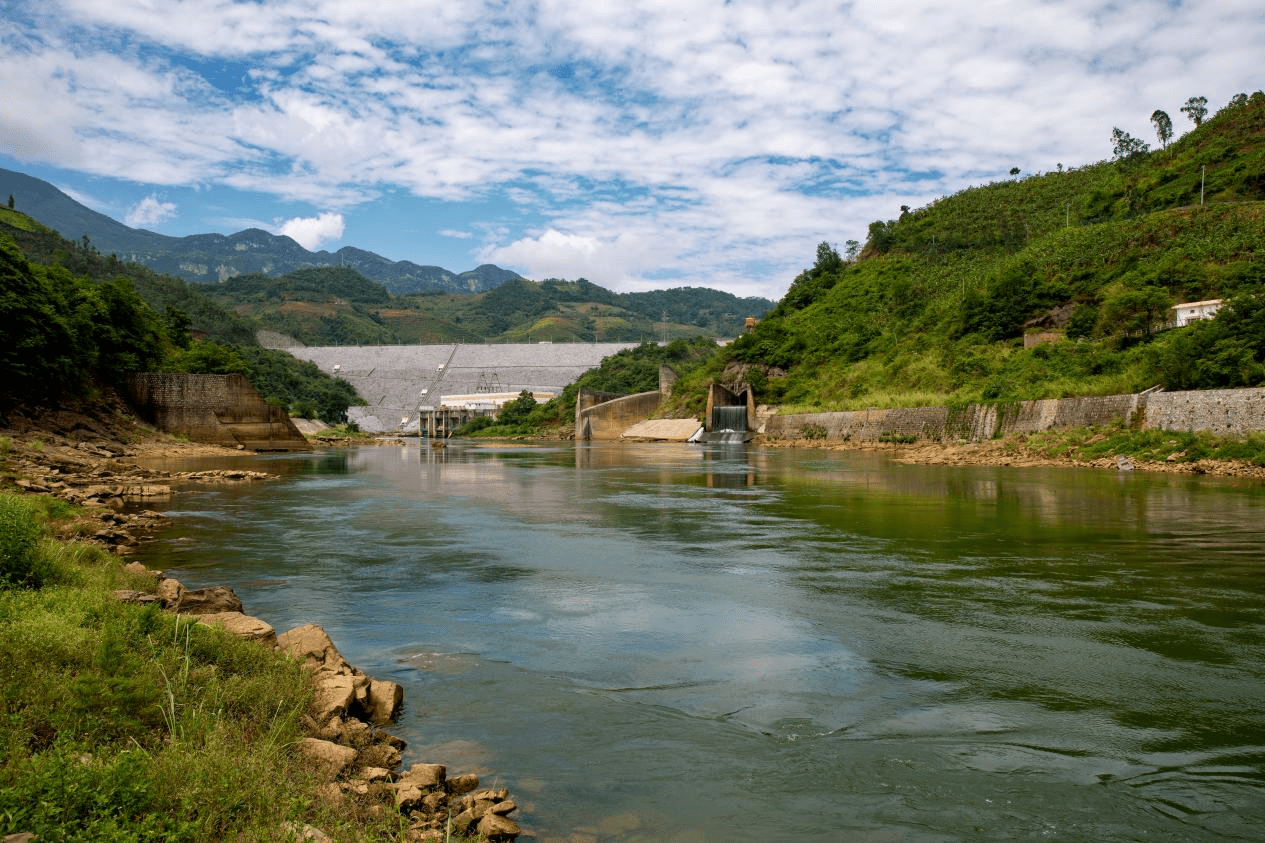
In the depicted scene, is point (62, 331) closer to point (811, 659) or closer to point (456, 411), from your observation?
point (811, 659)

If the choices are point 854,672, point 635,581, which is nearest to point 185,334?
point 635,581

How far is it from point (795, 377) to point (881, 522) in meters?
50.8

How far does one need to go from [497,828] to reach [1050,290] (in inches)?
2259

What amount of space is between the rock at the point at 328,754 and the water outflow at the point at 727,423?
5978 cm

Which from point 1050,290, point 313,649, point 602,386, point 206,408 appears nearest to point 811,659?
point 313,649

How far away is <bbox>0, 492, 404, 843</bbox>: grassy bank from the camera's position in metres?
3.39

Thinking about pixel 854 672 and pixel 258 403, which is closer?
pixel 854 672

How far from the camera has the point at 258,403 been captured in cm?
4919

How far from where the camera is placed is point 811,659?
742 centimetres

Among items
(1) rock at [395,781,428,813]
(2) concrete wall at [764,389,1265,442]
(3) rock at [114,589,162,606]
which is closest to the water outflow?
(2) concrete wall at [764,389,1265,442]

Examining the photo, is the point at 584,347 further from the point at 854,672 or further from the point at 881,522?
the point at 854,672

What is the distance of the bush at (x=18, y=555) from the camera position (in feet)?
21.5

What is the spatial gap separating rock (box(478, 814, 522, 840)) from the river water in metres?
0.23

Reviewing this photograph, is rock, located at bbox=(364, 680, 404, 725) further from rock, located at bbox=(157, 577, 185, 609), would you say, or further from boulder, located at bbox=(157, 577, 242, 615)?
rock, located at bbox=(157, 577, 185, 609)
